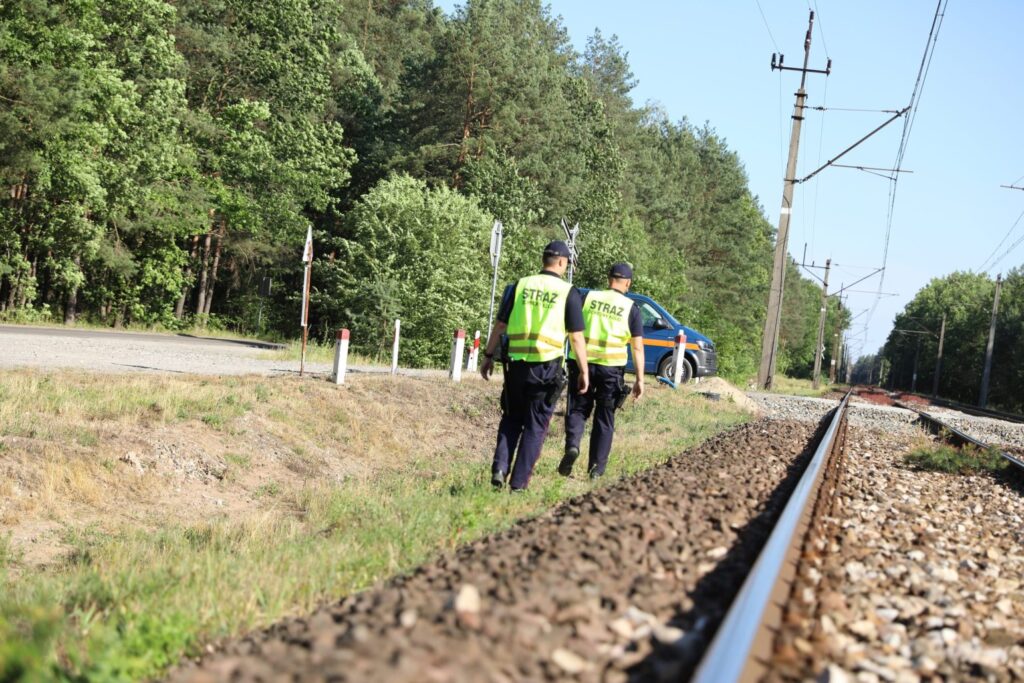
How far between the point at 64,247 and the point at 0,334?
13.0 metres

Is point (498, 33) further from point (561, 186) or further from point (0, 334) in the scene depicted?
point (0, 334)

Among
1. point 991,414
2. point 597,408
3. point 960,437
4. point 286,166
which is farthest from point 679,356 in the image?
point 991,414

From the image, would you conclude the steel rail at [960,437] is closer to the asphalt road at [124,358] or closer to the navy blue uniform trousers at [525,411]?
the navy blue uniform trousers at [525,411]

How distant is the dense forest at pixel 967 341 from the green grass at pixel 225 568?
250 feet

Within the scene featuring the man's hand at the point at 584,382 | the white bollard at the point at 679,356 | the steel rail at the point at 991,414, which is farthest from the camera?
the steel rail at the point at 991,414

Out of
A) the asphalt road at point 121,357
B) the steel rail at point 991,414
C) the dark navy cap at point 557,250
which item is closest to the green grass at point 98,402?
the asphalt road at point 121,357

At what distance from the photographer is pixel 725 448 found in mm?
11852

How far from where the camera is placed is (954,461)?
12.5 metres

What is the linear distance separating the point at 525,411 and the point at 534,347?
0.59 metres

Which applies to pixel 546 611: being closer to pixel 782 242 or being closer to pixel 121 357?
pixel 121 357

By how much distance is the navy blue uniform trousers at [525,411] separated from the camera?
8.12 meters

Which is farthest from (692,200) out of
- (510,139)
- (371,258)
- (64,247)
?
(64,247)

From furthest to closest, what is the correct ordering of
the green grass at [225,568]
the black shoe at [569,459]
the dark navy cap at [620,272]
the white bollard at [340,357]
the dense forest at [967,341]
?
the dense forest at [967,341] → the white bollard at [340,357] → the dark navy cap at [620,272] → the black shoe at [569,459] → the green grass at [225,568]

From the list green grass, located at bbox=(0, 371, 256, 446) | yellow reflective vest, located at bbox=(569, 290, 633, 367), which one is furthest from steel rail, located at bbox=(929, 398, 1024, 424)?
green grass, located at bbox=(0, 371, 256, 446)
